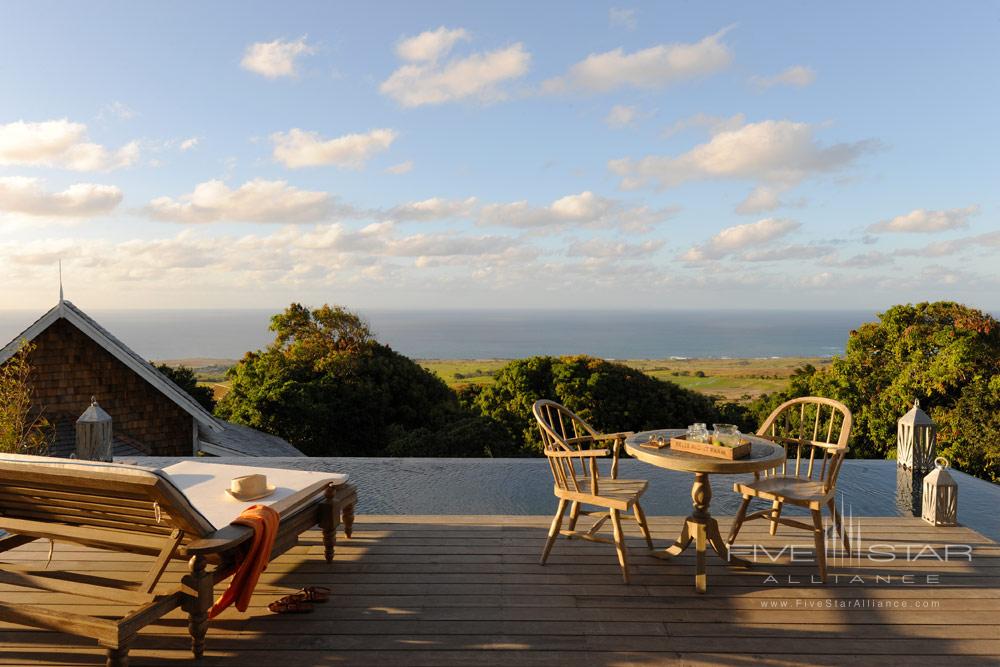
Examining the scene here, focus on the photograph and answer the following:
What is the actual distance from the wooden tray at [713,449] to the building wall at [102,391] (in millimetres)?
7967

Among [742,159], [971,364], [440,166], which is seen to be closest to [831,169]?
[742,159]

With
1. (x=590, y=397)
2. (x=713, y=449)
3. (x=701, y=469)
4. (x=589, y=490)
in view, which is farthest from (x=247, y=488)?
(x=590, y=397)

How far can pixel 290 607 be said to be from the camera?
2816 millimetres

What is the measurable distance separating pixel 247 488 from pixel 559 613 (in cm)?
169

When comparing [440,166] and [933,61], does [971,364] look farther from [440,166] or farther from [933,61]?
[440,166]

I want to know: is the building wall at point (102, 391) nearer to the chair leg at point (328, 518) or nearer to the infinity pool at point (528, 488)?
the infinity pool at point (528, 488)

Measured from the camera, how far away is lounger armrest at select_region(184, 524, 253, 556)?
248 centimetres

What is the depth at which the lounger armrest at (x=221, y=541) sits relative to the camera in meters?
2.48

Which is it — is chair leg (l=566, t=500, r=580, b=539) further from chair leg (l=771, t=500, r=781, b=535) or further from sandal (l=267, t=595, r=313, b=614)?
sandal (l=267, t=595, r=313, b=614)

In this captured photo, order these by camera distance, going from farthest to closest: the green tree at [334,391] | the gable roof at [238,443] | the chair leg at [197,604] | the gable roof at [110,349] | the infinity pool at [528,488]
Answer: the green tree at [334,391] → the gable roof at [238,443] → the gable roof at [110,349] → the infinity pool at [528,488] → the chair leg at [197,604]

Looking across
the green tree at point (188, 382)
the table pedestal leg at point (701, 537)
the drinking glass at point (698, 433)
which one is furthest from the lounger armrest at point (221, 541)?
the green tree at point (188, 382)

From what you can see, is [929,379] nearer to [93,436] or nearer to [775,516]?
[775,516]

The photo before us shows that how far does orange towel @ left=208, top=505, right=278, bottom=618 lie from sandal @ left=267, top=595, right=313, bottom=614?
0.14 meters

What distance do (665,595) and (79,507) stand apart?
277 cm
